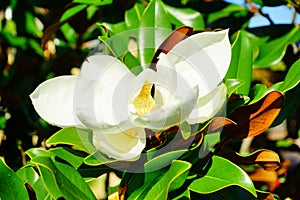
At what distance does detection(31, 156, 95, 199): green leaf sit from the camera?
93 cm

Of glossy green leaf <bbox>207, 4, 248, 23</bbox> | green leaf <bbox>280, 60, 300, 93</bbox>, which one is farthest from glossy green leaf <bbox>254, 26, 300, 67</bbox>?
green leaf <bbox>280, 60, 300, 93</bbox>

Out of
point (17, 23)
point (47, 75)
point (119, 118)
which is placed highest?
point (119, 118)

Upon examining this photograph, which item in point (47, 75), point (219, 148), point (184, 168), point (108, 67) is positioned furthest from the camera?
point (47, 75)

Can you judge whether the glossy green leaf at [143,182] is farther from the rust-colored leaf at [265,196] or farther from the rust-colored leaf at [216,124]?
the rust-colored leaf at [265,196]

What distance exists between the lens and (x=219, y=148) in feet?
3.71

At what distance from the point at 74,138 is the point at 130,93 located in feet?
0.41

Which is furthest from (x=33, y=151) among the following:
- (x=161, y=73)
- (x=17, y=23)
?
(x=17, y=23)

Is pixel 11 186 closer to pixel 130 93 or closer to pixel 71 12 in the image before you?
pixel 130 93

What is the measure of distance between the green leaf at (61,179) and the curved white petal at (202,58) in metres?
0.25

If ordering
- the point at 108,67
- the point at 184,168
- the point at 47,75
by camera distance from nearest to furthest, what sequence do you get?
the point at 184,168 < the point at 108,67 < the point at 47,75

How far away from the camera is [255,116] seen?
1.08m

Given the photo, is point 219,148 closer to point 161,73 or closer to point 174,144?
point 174,144

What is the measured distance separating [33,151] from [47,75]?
75 centimetres

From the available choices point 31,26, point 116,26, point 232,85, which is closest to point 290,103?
point 232,85
